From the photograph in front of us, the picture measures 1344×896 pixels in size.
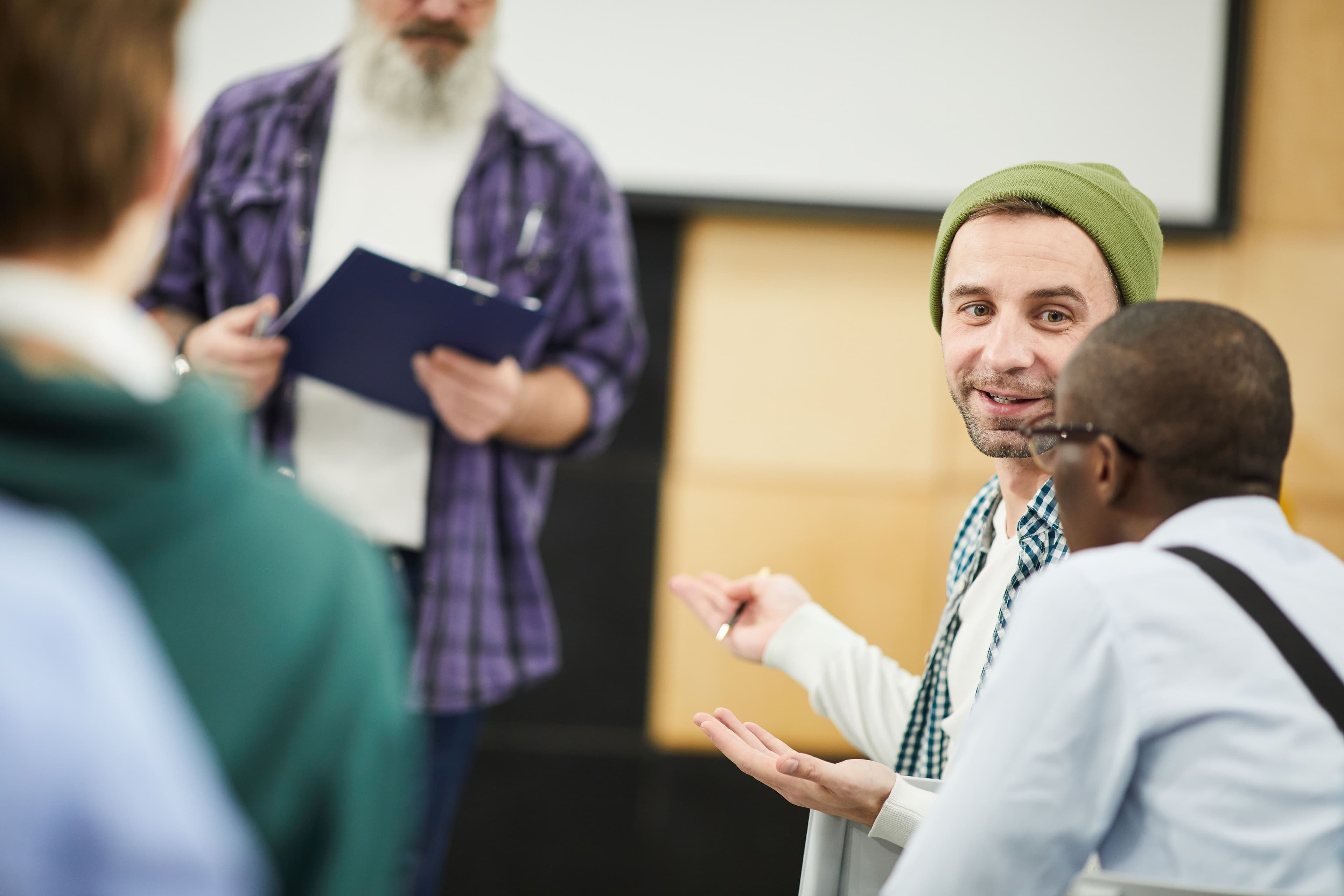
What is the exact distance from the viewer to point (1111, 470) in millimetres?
1022

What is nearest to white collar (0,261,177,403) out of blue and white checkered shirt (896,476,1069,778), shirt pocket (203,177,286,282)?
blue and white checkered shirt (896,476,1069,778)

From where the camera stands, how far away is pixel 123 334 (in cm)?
56

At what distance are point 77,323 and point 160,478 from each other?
0.08 meters

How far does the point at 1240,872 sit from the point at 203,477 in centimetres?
78

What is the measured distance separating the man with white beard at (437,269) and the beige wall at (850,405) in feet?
2.60

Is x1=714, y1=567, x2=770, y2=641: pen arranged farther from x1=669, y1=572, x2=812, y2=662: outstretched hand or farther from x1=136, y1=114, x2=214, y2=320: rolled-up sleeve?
x1=136, y1=114, x2=214, y2=320: rolled-up sleeve

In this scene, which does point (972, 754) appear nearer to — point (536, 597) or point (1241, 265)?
point (536, 597)

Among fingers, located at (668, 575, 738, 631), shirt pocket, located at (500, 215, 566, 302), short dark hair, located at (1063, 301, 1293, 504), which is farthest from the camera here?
shirt pocket, located at (500, 215, 566, 302)

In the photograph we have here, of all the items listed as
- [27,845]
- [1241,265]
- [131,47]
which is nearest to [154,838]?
[27,845]

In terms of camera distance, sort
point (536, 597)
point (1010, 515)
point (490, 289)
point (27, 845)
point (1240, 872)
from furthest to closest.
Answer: point (536, 597) → point (490, 289) → point (1010, 515) → point (1240, 872) → point (27, 845)

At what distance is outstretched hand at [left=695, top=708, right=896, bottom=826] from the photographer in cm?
113

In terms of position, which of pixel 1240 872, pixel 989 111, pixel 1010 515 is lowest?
pixel 1240 872

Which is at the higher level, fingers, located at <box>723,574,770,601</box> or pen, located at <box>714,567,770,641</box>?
fingers, located at <box>723,574,770,601</box>

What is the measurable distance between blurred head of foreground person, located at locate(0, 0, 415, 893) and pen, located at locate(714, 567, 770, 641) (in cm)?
108
